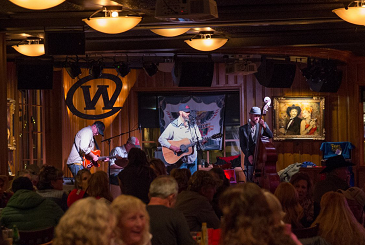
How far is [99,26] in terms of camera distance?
6.05 metres

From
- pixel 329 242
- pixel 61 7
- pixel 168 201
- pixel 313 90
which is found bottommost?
pixel 329 242

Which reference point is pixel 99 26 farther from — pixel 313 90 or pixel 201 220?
pixel 313 90

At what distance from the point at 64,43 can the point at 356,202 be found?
4419 millimetres

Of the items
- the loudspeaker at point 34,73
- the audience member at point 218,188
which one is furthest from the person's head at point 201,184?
the loudspeaker at point 34,73

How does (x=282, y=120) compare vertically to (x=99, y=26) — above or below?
below

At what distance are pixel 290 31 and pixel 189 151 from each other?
3.69 meters

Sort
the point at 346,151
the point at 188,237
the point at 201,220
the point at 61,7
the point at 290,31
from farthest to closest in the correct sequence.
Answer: the point at 346,151, the point at 290,31, the point at 61,7, the point at 201,220, the point at 188,237

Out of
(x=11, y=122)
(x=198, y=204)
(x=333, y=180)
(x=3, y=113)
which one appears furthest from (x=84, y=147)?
(x=198, y=204)

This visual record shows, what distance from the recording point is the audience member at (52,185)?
572cm

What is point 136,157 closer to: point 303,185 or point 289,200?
point 303,185

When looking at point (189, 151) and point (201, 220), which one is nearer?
point (201, 220)

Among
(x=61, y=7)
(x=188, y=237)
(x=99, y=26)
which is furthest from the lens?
(x=61, y=7)

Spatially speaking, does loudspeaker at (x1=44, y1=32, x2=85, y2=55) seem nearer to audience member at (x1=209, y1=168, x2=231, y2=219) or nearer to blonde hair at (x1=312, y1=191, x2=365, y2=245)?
audience member at (x1=209, y1=168, x2=231, y2=219)

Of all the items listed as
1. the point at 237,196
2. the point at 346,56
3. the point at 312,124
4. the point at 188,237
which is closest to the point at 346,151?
the point at 312,124
